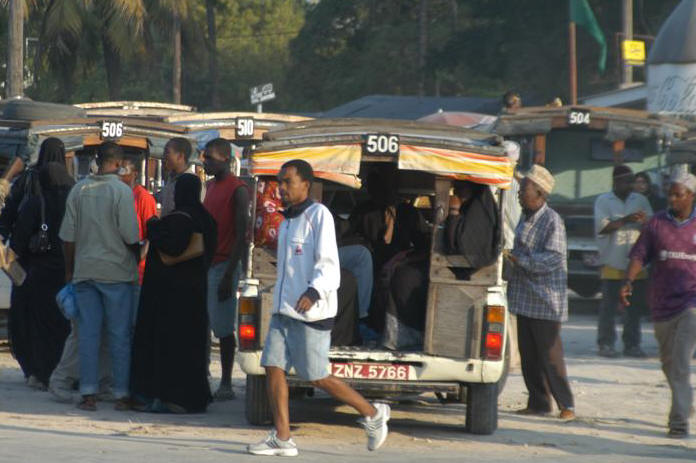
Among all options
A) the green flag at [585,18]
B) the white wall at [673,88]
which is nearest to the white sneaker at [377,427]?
the white wall at [673,88]

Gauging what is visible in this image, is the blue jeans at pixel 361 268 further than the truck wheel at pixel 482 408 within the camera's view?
Yes

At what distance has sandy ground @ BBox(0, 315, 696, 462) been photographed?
29.5ft

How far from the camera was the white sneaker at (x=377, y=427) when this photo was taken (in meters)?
8.87

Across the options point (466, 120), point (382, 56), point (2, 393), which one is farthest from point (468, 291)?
point (382, 56)

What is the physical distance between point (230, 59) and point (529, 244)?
59656mm

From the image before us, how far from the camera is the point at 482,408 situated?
9953mm

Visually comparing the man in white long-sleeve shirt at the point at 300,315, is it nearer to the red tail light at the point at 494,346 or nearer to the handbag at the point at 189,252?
the red tail light at the point at 494,346

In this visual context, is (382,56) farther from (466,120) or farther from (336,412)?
(336,412)

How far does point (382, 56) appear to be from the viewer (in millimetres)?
55594

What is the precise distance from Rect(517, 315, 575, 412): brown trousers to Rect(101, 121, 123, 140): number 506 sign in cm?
587

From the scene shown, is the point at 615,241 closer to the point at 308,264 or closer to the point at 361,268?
the point at 361,268

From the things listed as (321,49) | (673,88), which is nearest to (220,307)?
(673,88)

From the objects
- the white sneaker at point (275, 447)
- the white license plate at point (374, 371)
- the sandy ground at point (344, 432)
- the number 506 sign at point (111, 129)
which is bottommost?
the sandy ground at point (344, 432)

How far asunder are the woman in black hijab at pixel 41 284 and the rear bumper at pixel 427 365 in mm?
2658
